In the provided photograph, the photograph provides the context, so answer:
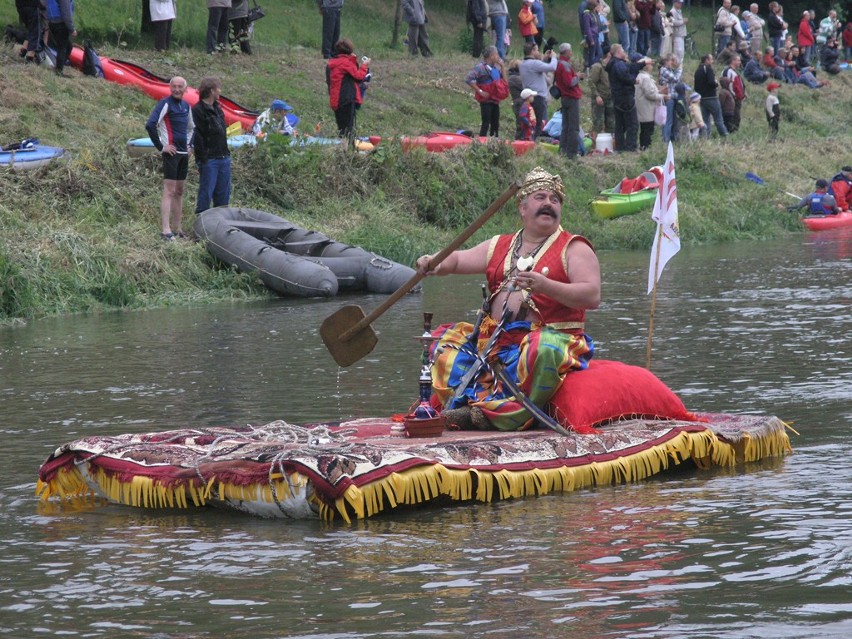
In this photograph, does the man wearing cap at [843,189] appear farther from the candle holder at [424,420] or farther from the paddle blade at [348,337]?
the candle holder at [424,420]

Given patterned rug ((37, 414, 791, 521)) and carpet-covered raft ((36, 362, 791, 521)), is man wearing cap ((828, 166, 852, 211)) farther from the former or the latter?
patterned rug ((37, 414, 791, 521))

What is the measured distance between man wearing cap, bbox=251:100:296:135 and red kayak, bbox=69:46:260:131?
1.87 ft

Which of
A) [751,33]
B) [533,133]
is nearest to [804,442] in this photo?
[533,133]

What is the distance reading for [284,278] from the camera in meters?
19.1

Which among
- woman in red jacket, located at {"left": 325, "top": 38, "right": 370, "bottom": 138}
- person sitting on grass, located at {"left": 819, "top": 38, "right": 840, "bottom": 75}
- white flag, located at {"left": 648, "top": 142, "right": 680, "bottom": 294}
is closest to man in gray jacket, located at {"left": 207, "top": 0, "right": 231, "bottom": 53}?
woman in red jacket, located at {"left": 325, "top": 38, "right": 370, "bottom": 138}

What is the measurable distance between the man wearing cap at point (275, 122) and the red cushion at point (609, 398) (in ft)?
50.5

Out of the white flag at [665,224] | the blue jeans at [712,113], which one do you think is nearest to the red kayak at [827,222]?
the blue jeans at [712,113]

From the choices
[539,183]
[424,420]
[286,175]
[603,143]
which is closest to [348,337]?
[424,420]

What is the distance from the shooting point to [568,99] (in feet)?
88.2

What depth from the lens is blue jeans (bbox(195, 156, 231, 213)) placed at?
65.0 ft

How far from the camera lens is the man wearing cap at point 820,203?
2936 cm

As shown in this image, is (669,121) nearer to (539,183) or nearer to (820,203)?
(820,203)

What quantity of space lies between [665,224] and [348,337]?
277 cm

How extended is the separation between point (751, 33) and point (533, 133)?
16.3 meters
